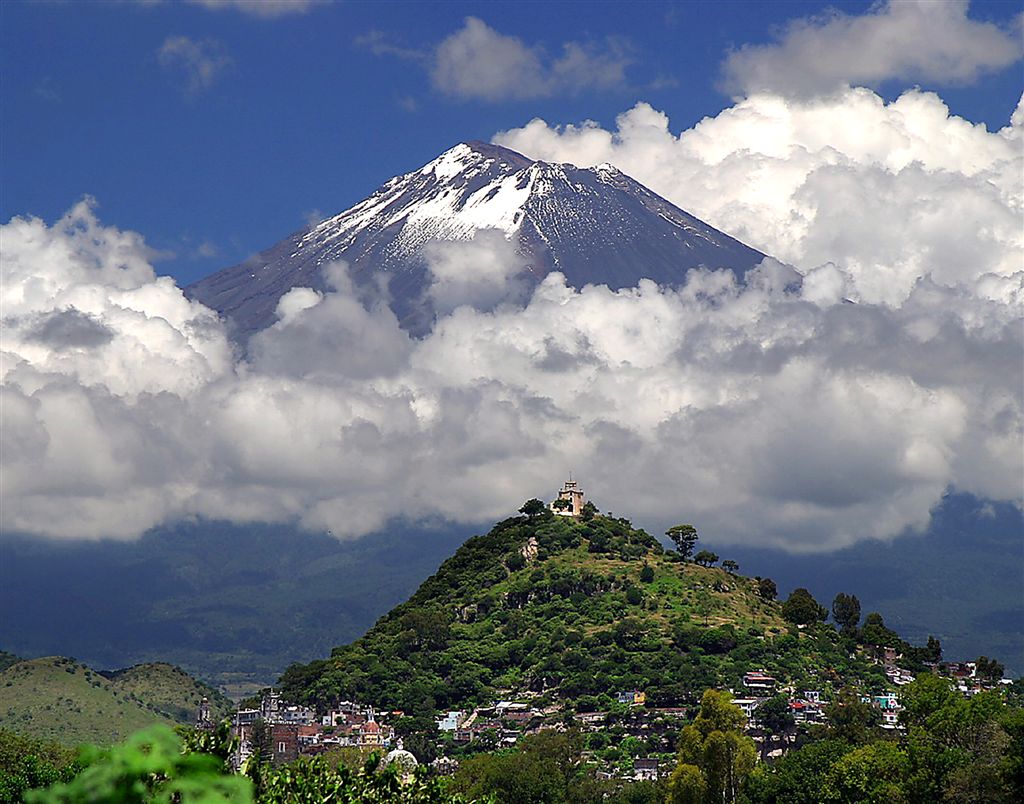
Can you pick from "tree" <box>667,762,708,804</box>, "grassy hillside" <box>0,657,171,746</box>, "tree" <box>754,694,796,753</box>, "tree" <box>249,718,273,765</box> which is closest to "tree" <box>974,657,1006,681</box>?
"tree" <box>754,694,796,753</box>

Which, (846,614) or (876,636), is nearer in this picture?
(876,636)

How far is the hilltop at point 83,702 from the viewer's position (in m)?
124

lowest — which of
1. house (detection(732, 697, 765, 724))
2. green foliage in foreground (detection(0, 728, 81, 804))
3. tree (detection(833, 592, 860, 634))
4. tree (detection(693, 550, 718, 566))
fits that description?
green foliage in foreground (detection(0, 728, 81, 804))

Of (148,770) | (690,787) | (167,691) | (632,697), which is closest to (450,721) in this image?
(632,697)

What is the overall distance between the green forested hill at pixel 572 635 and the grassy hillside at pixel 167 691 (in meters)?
26.0

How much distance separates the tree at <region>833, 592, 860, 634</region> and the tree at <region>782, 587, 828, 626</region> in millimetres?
1127

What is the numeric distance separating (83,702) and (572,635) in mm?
43757

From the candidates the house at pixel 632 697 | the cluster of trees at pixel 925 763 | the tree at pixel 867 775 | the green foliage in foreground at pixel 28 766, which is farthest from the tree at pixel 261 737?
the tree at pixel 867 775

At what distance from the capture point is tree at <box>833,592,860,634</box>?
400ft

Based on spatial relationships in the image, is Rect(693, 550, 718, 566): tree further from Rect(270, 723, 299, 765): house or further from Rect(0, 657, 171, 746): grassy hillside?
Rect(0, 657, 171, 746): grassy hillside

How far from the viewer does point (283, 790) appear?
92.7 ft

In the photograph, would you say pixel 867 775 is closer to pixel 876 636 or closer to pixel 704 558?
pixel 876 636

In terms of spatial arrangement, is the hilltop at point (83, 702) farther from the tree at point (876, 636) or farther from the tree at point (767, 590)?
the tree at point (876, 636)

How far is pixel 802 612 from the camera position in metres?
121
